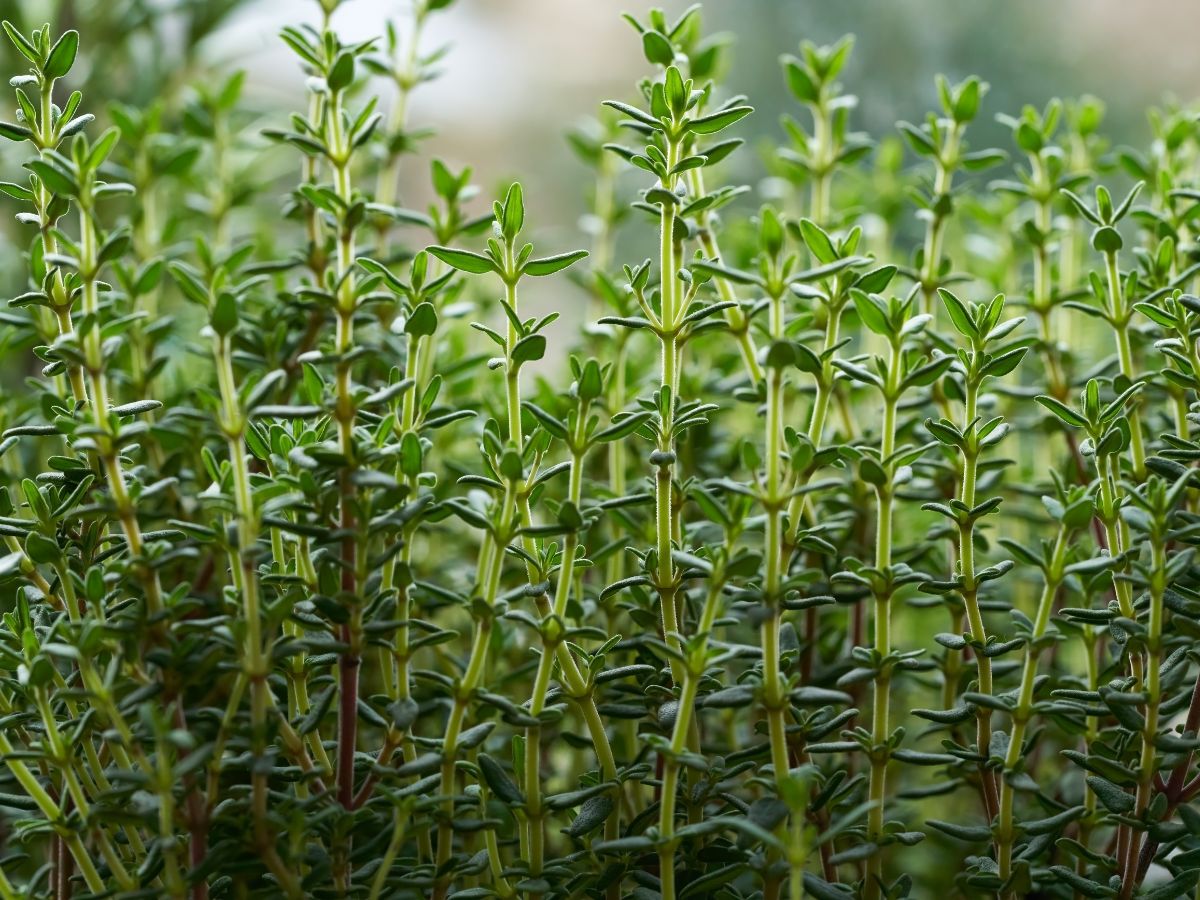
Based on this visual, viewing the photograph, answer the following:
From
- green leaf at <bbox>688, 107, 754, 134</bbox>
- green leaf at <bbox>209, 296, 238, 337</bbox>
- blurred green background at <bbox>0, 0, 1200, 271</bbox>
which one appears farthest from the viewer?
blurred green background at <bbox>0, 0, 1200, 271</bbox>

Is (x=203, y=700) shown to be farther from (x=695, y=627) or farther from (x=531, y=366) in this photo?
(x=531, y=366)

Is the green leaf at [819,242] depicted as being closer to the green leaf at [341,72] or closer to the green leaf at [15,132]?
the green leaf at [341,72]

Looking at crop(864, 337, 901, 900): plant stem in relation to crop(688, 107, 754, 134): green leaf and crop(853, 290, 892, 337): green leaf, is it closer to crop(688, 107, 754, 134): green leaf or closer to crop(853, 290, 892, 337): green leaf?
crop(853, 290, 892, 337): green leaf

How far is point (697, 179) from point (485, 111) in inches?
77.2

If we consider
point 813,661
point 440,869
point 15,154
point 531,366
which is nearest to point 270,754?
point 440,869

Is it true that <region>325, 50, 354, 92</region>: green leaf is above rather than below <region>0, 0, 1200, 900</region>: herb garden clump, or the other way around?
above

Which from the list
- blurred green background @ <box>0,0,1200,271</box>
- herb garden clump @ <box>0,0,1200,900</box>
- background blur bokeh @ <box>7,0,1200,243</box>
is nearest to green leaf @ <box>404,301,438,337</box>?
herb garden clump @ <box>0,0,1200,900</box>

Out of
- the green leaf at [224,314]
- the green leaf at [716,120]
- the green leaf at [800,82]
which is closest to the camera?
the green leaf at [224,314]

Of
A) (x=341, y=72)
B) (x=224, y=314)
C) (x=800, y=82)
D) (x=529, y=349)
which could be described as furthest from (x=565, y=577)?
(x=800, y=82)

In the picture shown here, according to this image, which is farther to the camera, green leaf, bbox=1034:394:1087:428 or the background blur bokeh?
the background blur bokeh

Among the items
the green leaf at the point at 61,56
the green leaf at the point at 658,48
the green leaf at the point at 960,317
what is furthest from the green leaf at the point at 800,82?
the green leaf at the point at 61,56

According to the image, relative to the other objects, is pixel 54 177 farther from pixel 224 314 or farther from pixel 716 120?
pixel 716 120

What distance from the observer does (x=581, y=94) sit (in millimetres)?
2680

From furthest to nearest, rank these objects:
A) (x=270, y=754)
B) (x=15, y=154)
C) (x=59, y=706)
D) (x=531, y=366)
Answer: (x=531, y=366)
(x=15, y=154)
(x=59, y=706)
(x=270, y=754)
